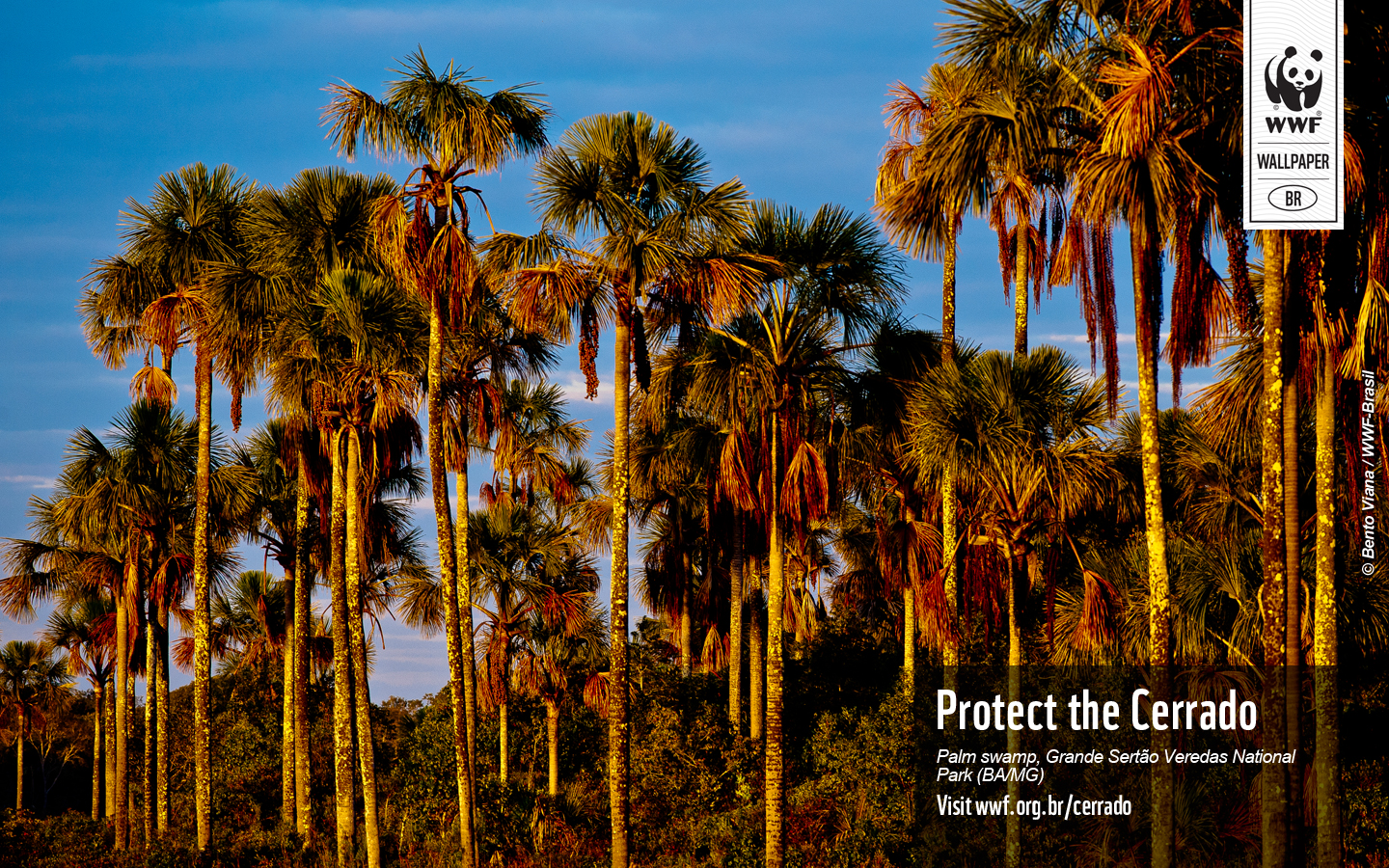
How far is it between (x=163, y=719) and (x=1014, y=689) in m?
22.2

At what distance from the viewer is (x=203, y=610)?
27.3 metres

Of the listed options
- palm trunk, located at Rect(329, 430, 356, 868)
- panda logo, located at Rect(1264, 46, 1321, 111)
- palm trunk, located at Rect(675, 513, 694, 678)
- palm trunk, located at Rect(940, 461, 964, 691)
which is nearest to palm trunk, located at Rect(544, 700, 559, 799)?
palm trunk, located at Rect(675, 513, 694, 678)

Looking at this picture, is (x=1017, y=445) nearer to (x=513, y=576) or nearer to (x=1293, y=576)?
(x=1293, y=576)

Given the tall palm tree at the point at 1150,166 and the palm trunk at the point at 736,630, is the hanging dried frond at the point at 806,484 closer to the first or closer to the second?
the tall palm tree at the point at 1150,166

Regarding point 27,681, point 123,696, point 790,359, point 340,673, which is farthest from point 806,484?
point 27,681

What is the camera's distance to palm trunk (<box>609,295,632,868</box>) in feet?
64.5

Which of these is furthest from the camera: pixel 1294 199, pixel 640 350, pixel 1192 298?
pixel 640 350

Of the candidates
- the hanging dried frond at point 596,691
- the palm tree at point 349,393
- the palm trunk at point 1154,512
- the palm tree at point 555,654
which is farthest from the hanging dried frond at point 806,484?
the palm tree at point 555,654

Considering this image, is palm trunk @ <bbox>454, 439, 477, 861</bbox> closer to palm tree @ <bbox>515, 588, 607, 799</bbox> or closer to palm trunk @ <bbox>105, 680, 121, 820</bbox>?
palm tree @ <bbox>515, 588, 607, 799</bbox>

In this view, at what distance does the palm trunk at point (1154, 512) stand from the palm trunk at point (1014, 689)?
3.79 m

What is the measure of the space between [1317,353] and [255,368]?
2161 centimetres

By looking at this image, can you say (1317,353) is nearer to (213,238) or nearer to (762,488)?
(762,488)

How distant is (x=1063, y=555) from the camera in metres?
29.9

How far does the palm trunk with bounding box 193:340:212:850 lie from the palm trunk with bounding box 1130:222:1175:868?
65.8 feet
